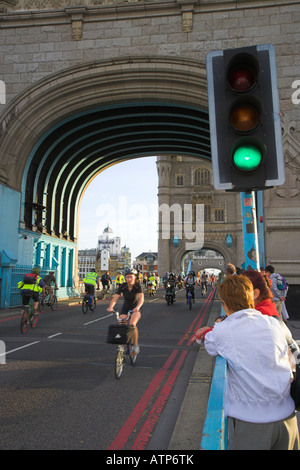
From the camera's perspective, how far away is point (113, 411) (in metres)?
4.18

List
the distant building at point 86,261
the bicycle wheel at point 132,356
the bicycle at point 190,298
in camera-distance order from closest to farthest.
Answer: the bicycle wheel at point 132,356 < the bicycle at point 190,298 < the distant building at point 86,261

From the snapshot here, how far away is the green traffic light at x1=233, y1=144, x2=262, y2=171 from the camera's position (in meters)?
2.56

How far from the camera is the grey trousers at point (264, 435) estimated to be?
74.5 inches

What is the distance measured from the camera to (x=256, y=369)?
1.95 m

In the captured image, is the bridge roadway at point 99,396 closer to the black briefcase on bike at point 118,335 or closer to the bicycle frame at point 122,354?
the bicycle frame at point 122,354

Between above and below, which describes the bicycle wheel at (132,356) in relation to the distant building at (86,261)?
below

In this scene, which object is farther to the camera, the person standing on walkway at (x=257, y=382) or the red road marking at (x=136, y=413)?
the red road marking at (x=136, y=413)

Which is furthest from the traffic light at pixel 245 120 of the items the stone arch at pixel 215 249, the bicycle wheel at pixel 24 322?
the stone arch at pixel 215 249

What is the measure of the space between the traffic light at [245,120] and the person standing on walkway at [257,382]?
1.09 metres

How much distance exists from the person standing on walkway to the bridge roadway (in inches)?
60.8

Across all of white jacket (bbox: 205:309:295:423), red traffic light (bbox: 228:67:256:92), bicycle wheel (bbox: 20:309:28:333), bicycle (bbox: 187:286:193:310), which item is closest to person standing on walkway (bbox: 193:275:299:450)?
white jacket (bbox: 205:309:295:423)

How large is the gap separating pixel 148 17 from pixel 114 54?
7.41ft

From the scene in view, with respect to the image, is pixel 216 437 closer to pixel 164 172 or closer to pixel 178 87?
pixel 178 87

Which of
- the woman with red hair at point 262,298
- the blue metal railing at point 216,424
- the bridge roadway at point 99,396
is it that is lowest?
the bridge roadway at point 99,396
